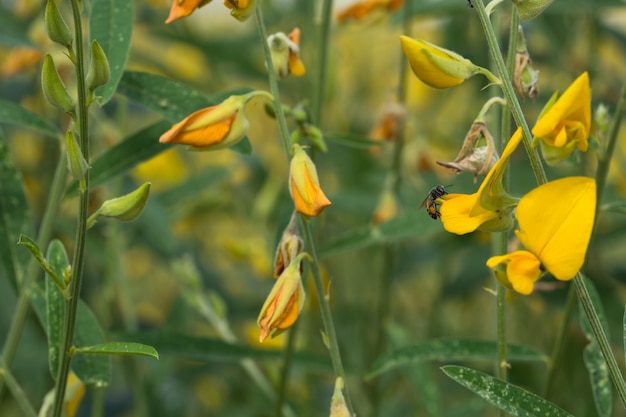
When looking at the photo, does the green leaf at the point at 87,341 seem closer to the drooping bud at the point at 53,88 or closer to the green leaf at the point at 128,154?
the green leaf at the point at 128,154

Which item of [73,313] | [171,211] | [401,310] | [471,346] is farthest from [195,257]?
[73,313]

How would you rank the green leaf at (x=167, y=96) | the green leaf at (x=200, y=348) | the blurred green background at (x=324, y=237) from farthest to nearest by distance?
the blurred green background at (x=324, y=237), the green leaf at (x=200, y=348), the green leaf at (x=167, y=96)

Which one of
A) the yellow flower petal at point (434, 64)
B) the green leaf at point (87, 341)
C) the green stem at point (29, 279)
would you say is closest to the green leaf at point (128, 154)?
the green stem at point (29, 279)

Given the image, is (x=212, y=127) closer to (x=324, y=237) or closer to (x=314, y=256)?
(x=314, y=256)

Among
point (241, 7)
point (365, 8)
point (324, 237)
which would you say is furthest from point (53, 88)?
point (324, 237)

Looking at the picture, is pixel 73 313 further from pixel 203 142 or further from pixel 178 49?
pixel 178 49

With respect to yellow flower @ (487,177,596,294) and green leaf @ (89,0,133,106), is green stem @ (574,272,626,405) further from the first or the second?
green leaf @ (89,0,133,106)
